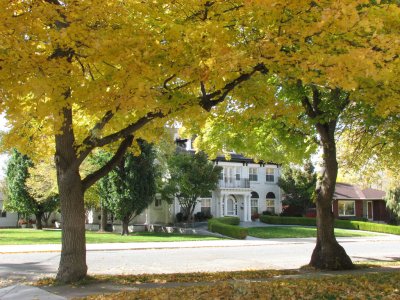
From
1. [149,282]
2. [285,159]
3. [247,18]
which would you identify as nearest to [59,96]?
[247,18]

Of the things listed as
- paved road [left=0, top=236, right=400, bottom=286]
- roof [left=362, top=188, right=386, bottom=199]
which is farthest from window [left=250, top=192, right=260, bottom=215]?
paved road [left=0, top=236, right=400, bottom=286]

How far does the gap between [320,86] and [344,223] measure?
3624 centimetres

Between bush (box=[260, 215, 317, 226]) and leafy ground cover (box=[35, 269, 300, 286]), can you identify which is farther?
bush (box=[260, 215, 317, 226])

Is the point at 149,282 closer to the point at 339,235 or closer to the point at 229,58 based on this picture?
the point at 229,58

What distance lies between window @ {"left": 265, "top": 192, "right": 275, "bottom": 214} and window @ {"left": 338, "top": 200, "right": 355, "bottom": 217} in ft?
25.5

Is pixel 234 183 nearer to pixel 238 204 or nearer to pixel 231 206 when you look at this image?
pixel 238 204

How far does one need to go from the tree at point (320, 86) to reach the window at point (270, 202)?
34109mm

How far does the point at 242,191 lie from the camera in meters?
48.5

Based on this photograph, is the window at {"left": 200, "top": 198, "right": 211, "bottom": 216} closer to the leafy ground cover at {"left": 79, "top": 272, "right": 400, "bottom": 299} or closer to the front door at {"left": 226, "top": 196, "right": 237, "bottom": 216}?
the front door at {"left": 226, "top": 196, "right": 237, "bottom": 216}

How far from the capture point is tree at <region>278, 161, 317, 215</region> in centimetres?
4875

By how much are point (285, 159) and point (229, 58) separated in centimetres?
1070

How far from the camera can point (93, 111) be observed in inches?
346

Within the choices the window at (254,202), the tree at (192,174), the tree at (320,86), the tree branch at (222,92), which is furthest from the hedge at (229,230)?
the tree branch at (222,92)

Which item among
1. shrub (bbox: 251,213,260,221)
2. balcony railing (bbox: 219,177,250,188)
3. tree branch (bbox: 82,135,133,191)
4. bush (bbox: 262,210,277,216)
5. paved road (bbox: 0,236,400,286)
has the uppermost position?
balcony railing (bbox: 219,177,250,188)
